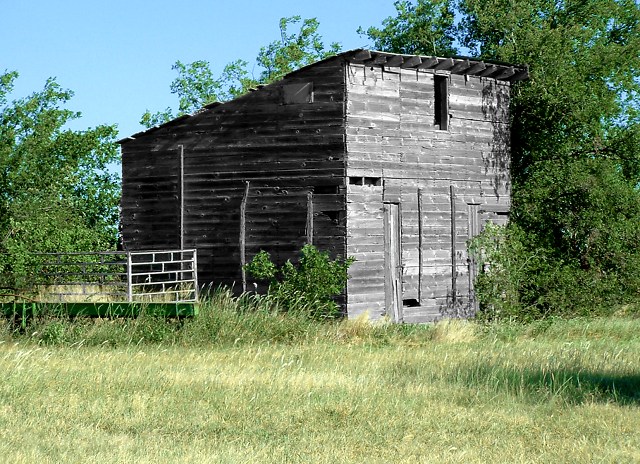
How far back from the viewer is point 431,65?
26453 mm

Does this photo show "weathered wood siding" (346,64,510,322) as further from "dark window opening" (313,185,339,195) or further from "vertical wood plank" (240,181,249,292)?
"vertical wood plank" (240,181,249,292)

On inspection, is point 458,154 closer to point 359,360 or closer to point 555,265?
point 555,265

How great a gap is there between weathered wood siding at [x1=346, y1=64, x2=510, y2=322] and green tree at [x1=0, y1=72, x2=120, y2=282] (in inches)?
531

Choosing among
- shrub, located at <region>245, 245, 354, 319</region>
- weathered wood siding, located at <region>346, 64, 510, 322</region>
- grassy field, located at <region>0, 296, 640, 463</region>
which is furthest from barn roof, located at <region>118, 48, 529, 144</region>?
grassy field, located at <region>0, 296, 640, 463</region>

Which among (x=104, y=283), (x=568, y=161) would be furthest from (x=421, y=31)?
(x=104, y=283)

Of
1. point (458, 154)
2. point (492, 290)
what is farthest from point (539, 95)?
point (492, 290)

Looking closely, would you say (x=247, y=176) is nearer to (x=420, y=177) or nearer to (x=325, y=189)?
(x=325, y=189)

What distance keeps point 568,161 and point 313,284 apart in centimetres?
1230

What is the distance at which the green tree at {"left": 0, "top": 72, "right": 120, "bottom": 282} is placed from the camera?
3731cm

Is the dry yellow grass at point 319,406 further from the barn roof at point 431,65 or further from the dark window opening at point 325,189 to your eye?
the barn roof at point 431,65

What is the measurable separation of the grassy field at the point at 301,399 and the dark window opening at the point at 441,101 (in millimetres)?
8131

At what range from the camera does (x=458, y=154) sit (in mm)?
27625

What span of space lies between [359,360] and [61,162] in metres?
25.7

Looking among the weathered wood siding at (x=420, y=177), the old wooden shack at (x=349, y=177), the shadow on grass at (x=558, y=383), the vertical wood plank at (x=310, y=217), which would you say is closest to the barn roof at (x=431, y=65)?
the old wooden shack at (x=349, y=177)
